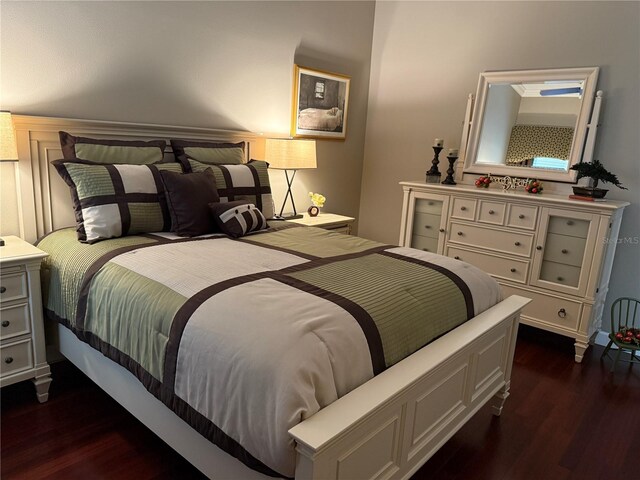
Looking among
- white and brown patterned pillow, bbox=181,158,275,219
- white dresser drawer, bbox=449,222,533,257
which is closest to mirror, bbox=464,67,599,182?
white dresser drawer, bbox=449,222,533,257

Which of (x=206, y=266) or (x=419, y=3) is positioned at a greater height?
(x=419, y=3)

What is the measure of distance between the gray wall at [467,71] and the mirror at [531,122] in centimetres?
11

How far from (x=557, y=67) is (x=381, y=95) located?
1504 mm

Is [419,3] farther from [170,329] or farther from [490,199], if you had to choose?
[170,329]

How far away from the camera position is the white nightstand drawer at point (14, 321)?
200 cm

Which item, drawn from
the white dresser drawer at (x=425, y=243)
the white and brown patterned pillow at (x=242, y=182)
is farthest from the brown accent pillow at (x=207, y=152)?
the white dresser drawer at (x=425, y=243)

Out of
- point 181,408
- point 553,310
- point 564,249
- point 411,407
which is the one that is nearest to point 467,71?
point 564,249

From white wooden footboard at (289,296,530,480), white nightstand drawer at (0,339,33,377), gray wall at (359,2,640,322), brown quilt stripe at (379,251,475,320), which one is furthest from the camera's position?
gray wall at (359,2,640,322)

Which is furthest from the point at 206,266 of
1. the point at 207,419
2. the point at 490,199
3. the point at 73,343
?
the point at 490,199

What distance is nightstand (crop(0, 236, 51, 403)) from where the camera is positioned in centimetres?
198

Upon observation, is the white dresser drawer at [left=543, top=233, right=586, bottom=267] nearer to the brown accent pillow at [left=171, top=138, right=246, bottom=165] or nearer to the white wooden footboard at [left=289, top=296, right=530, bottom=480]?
the white wooden footboard at [left=289, top=296, right=530, bottom=480]

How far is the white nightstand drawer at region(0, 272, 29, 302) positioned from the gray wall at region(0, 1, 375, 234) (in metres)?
0.49

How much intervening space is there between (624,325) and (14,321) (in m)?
3.60

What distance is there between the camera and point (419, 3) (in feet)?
12.8
